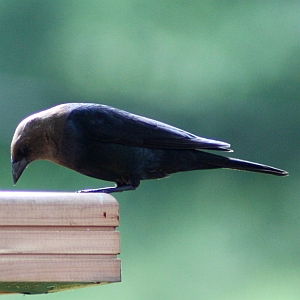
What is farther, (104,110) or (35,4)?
(35,4)

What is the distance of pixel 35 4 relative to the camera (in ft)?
30.2

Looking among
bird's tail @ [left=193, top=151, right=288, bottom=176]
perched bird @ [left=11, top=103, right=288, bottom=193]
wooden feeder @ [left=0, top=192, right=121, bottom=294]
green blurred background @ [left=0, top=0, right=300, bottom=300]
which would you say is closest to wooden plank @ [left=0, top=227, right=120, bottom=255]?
wooden feeder @ [left=0, top=192, right=121, bottom=294]

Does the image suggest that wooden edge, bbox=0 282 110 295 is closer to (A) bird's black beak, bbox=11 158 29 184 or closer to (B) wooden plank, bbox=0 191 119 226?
(B) wooden plank, bbox=0 191 119 226

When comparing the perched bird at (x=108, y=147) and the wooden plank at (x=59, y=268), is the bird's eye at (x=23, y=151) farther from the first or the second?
the wooden plank at (x=59, y=268)

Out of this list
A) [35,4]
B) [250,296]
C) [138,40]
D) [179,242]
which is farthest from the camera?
[35,4]

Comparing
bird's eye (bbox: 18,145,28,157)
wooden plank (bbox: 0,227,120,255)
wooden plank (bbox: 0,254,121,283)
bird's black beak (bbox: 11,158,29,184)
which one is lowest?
wooden plank (bbox: 0,254,121,283)

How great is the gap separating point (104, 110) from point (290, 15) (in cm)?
548

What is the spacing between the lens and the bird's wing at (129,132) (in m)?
3.79

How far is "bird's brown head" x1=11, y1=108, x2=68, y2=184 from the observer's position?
375cm

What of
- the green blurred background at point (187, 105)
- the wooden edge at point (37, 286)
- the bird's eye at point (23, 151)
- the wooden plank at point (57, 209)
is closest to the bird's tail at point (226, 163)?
the bird's eye at point (23, 151)

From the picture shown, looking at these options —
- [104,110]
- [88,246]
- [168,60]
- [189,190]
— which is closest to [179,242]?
[189,190]

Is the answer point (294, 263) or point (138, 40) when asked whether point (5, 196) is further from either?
point (138, 40)

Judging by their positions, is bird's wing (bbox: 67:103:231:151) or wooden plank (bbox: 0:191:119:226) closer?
wooden plank (bbox: 0:191:119:226)

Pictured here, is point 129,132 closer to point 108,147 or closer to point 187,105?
point 108,147
